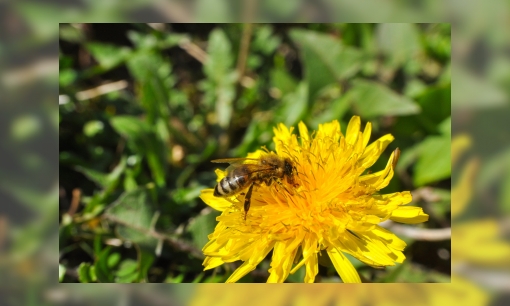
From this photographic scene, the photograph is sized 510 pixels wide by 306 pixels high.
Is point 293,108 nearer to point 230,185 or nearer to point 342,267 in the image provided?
point 230,185

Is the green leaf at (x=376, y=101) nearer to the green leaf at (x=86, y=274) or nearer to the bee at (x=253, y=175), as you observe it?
the bee at (x=253, y=175)

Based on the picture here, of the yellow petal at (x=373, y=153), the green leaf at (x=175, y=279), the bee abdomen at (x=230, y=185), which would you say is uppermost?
the yellow petal at (x=373, y=153)

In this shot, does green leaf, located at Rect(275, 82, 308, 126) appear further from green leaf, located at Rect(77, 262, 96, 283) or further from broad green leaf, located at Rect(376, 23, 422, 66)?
green leaf, located at Rect(77, 262, 96, 283)

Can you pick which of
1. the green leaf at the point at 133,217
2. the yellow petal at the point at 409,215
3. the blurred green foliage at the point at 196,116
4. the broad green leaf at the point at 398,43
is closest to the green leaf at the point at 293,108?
the blurred green foliage at the point at 196,116

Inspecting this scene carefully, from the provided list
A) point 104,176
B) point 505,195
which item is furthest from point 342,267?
point 104,176

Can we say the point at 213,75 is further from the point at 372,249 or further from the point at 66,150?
the point at 372,249

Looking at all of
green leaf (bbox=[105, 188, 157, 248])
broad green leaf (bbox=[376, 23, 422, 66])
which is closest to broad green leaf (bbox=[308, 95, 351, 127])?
broad green leaf (bbox=[376, 23, 422, 66])
